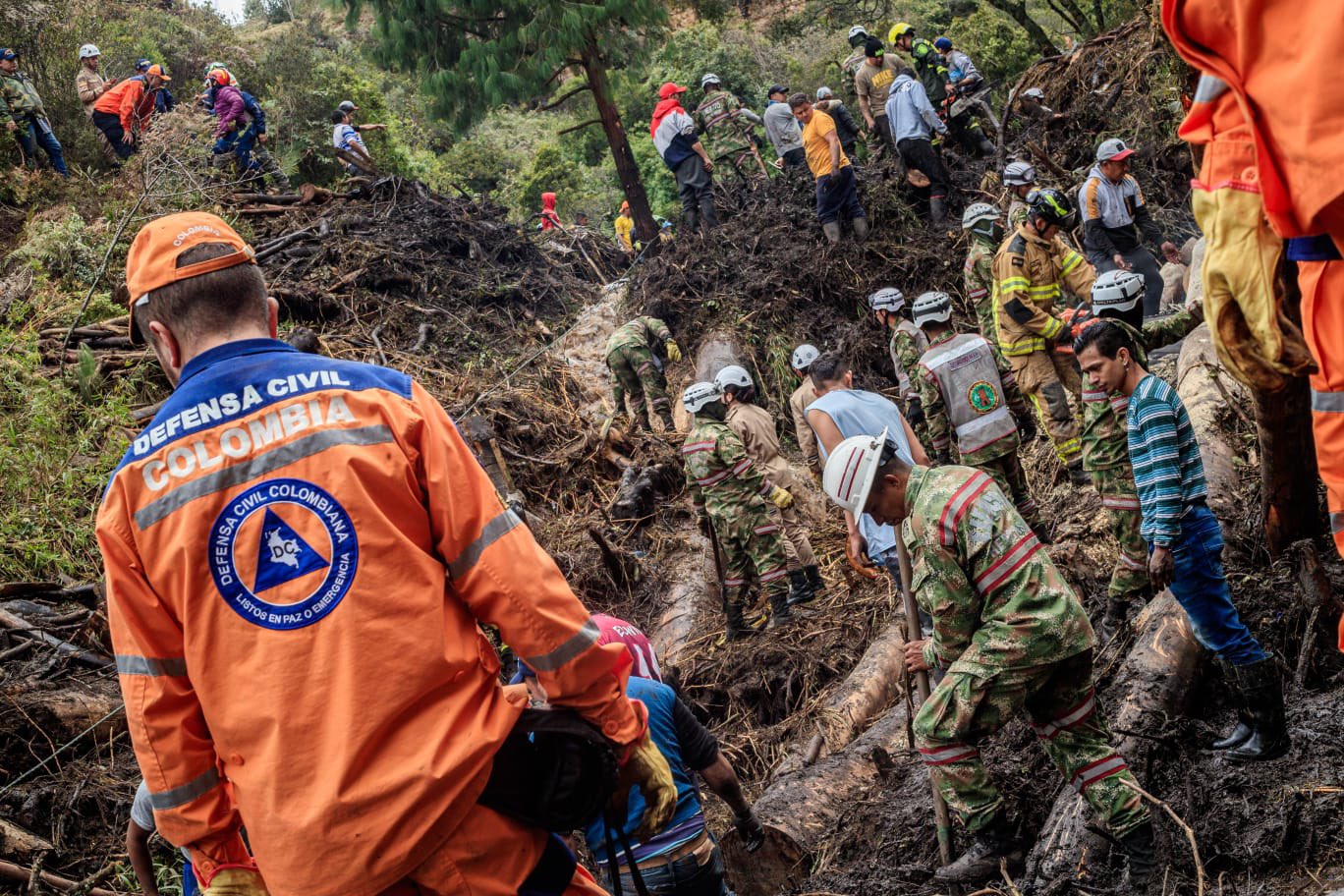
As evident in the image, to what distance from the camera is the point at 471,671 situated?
2.28 meters

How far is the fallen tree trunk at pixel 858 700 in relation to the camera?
19.0 feet

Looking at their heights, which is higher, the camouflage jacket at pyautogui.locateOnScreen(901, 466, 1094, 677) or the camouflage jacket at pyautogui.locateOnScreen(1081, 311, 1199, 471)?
the camouflage jacket at pyautogui.locateOnScreen(901, 466, 1094, 677)

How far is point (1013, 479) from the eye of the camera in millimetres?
6922

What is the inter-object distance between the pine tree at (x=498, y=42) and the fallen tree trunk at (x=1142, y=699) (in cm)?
1047

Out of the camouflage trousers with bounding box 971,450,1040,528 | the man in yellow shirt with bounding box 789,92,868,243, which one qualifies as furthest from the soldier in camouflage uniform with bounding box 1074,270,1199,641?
the man in yellow shirt with bounding box 789,92,868,243

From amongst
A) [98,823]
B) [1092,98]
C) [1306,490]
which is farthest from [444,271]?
[1306,490]

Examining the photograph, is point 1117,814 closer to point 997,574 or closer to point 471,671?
point 997,574

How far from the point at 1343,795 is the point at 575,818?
273 cm

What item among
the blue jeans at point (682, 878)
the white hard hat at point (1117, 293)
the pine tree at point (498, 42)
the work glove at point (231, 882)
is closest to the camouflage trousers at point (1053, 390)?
the white hard hat at point (1117, 293)

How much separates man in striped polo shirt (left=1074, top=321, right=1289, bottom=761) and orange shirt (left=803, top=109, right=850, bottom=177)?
7801 millimetres

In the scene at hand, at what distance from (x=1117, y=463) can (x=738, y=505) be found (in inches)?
131

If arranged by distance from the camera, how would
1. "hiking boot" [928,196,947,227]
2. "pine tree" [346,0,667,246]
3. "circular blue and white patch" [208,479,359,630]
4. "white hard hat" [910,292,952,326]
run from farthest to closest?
1. "pine tree" [346,0,667,246]
2. "hiking boot" [928,196,947,227]
3. "white hard hat" [910,292,952,326]
4. "circular blue and white patch" [208,479,359,630]

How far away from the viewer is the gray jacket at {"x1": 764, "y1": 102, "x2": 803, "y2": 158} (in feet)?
46.0

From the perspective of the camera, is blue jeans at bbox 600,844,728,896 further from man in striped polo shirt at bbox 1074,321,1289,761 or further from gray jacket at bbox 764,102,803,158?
gray jacket at bbox 764,102,803,158
